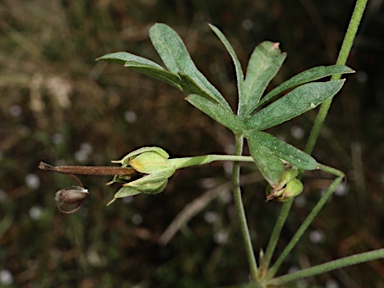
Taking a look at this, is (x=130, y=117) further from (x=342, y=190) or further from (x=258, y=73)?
(x=258, y=73)

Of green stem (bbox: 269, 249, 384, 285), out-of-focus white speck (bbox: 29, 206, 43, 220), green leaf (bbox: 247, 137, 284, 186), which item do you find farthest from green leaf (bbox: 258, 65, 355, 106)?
out-of-focus white speck (bbox: 29, 206, 43, 220)

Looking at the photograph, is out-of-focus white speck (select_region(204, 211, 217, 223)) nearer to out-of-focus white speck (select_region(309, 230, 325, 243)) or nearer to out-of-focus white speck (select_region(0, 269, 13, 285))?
out-of-focus white speck (select_region(309, 230, 325, 243))

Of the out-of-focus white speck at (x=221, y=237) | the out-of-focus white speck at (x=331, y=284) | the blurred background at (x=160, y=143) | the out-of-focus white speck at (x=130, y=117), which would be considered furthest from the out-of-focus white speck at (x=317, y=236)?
the out-of-focus white speck at (x=130, y=117)

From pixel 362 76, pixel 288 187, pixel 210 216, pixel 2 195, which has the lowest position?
pixel 2 195

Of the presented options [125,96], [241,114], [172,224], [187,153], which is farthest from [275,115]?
[125,96]

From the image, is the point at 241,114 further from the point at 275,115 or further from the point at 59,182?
the point at 59,182

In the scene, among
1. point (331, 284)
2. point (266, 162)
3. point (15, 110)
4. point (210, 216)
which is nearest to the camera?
point (266, 162)

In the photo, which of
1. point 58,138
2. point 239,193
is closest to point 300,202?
point 58,138
